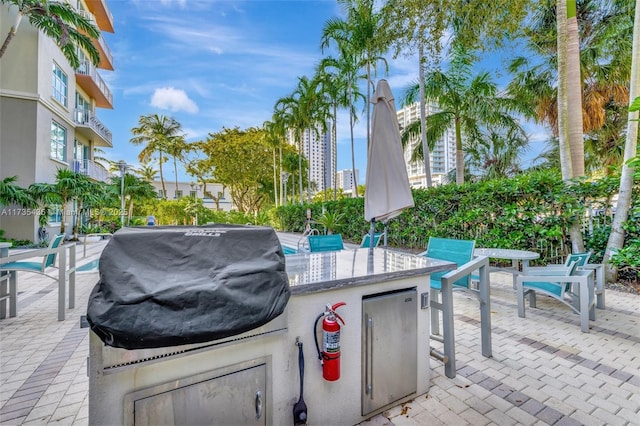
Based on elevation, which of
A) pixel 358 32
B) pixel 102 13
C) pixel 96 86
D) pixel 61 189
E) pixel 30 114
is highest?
pixel 102 13

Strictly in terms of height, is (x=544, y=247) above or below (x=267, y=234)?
below

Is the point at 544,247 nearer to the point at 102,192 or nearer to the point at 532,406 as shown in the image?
the point at 532,406

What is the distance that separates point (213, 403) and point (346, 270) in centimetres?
106

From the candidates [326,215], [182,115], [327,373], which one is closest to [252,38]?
[326,215]

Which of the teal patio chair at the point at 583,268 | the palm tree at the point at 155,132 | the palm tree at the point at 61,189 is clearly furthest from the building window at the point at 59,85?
the teal patio chair at the point at 583,268

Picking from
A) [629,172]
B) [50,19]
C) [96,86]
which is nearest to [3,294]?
[629,172]

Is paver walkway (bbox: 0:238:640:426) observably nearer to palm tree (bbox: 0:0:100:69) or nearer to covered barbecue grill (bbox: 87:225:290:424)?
covered barbecue grill (bbox: 87:225:290:424)

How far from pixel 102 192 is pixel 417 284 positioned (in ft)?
47.1

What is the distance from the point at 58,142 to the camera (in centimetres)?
1262

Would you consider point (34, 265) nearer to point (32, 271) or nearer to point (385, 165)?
point (32, 271)

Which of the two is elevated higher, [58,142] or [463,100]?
[463,100]

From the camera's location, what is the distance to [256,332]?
148 centimetres

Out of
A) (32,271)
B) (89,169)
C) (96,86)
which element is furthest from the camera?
(96,86)

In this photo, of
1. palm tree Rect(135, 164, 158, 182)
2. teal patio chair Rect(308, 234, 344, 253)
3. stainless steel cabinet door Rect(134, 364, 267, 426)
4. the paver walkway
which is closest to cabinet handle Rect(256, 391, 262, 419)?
stainless steel cabinet door Rect(134, 364, 267, 426)
